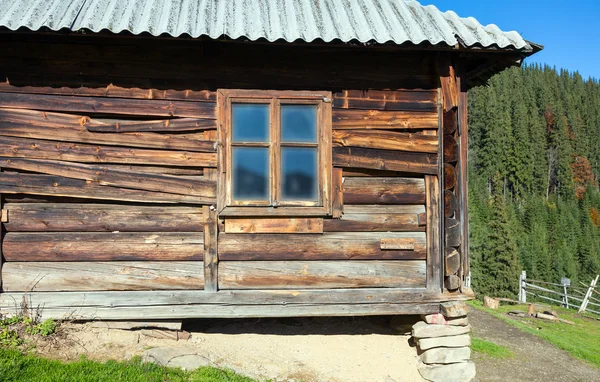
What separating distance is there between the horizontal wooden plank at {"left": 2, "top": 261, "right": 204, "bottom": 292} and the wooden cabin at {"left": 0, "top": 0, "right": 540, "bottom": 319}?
2cm

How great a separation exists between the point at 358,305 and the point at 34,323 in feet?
12.3

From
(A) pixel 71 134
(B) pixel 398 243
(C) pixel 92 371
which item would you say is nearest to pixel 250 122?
(A) pixel 71 134

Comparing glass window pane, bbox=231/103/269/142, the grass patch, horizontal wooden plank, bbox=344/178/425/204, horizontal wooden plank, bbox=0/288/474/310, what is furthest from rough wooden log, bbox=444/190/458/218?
the grass patch

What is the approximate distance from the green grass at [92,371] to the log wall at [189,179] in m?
0.78

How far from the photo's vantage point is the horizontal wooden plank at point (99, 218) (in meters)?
5.39

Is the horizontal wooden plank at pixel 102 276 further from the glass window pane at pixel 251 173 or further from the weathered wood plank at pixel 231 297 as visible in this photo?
the glass window pane at pixel 251 173

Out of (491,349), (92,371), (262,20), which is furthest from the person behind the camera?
(491,349)

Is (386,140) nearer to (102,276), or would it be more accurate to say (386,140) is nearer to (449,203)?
(449,203)

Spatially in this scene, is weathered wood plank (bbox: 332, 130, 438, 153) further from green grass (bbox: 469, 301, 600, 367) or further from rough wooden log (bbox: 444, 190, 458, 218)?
green grass (bbox: 469, 301, 600, 367)

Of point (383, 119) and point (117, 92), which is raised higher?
point (117, 92)

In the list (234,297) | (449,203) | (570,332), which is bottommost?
(570,332)

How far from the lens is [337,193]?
5613mm

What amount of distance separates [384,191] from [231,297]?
7.38ft

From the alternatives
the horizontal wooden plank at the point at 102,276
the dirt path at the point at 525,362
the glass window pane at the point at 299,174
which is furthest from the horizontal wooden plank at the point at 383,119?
the dirt path at the point at 525,362
